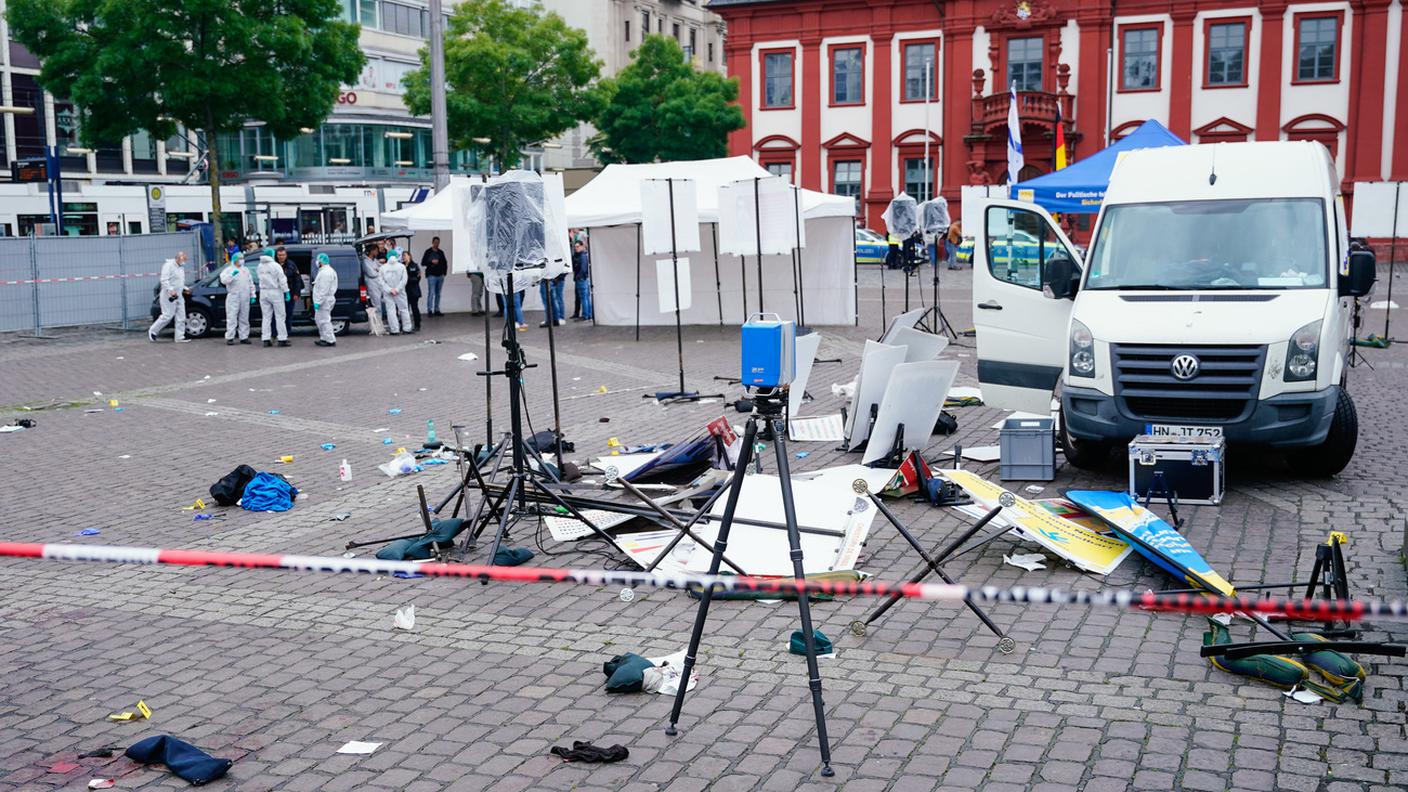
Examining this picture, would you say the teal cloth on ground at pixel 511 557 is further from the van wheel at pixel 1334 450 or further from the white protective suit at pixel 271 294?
the white protective suit at pixel 271 294

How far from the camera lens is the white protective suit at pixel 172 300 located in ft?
78.2

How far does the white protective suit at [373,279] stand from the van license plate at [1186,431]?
17.8 m

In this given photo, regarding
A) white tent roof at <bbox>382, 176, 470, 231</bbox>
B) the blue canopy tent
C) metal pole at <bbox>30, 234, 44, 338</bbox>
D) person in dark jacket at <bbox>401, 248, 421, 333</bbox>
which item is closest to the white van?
the blue canopy tent

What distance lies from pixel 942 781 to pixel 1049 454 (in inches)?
232

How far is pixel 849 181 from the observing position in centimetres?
5412

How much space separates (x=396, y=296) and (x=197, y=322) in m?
3.74

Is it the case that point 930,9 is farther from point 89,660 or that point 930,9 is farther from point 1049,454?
point 89,660

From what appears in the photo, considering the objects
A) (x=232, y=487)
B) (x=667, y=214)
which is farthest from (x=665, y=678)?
(x=667, y=214)

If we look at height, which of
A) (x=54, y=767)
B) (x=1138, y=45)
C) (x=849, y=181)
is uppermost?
(x=1138, y=45)

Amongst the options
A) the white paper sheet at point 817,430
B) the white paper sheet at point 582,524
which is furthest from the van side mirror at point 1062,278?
the white paper sheet at point 582,524

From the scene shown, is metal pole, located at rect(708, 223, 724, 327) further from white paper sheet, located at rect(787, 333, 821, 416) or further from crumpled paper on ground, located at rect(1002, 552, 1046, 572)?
crumpled paper on ground, located at rect(1002, 552, 1046, 572)

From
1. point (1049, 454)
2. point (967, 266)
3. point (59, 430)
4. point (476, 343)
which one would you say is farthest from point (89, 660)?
point (967, 266)

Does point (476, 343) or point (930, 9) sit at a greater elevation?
point (930, 9)

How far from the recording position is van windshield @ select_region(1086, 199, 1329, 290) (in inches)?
411
